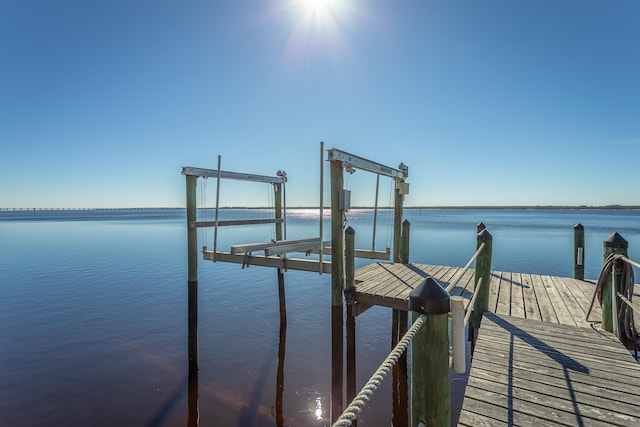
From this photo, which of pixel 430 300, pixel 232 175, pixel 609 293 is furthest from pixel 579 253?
pixel 232 175

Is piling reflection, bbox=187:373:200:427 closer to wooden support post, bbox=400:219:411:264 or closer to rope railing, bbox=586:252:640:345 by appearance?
wooden support post, bbox=400:219:411:264

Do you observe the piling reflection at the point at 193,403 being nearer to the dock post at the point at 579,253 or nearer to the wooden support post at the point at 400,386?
the wooden support post at the point at 400,386

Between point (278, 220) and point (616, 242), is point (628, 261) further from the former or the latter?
point (278, 220)

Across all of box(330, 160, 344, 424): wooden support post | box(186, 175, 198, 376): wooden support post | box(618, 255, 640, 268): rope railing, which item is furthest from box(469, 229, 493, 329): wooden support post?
box(186, 175, 198, 376): wooden support post

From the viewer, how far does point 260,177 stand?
1091 centimetres

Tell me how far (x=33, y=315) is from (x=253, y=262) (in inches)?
446

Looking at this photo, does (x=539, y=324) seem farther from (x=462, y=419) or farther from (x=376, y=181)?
(x=376, y=181)

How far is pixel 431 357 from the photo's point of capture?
7.06ft

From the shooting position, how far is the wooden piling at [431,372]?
6.93 ft

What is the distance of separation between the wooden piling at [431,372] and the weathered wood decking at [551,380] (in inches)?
44.9

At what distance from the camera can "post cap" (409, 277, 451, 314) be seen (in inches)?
81.7

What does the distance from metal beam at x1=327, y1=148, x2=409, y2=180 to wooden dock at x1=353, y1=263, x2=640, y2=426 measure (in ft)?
9.06

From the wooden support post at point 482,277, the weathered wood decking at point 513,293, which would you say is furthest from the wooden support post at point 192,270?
the wooden support post at point 482,277

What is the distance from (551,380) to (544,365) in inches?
15.2
